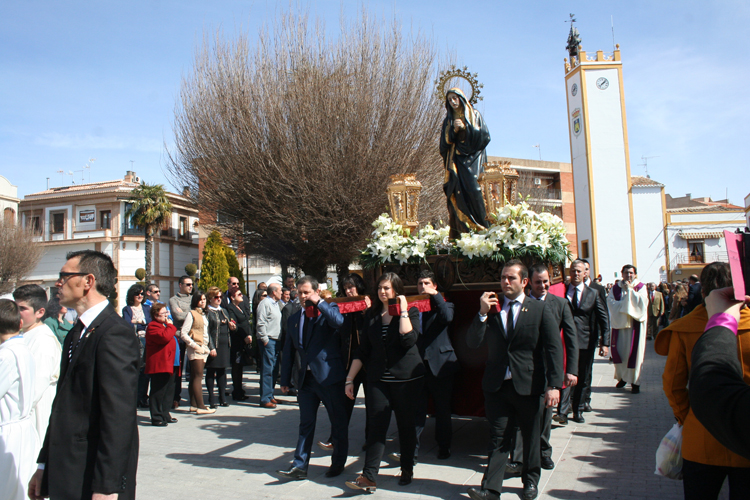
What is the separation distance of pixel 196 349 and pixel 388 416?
4513mm

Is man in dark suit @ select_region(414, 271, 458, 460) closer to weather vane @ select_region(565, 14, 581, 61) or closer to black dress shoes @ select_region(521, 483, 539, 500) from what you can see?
black dress shoes @ select_region(521, 483, 539, 500)

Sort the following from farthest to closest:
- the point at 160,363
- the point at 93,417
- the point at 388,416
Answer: the point at 160,363
the point at 388,416
the point at 93,417

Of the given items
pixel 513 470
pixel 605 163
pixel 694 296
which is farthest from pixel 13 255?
pixel 605 163

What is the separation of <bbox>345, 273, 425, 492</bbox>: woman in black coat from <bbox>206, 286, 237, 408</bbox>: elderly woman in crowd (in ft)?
14.7

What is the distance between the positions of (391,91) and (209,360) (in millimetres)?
8029

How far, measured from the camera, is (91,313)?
9.30ft

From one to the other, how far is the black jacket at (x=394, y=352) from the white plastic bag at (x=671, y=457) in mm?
2049

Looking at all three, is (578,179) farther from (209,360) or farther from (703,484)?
(703,484)

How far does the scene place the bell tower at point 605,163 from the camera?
41969 mm

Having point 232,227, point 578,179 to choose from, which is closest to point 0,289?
point 232,227

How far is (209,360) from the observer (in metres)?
8.80

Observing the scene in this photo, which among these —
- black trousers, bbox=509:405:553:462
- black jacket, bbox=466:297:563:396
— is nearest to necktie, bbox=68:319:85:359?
black jacket, bbox=466:297:563:396

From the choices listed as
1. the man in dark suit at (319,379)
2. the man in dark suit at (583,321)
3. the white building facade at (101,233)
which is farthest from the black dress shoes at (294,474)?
the white building facade at (101,233)

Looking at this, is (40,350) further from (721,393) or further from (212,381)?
(212,381)
